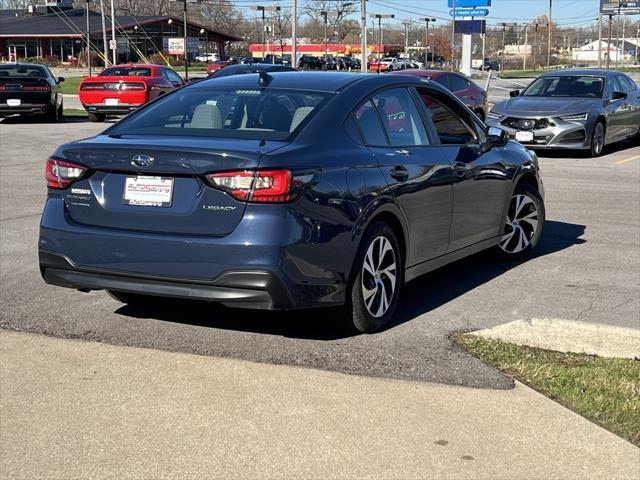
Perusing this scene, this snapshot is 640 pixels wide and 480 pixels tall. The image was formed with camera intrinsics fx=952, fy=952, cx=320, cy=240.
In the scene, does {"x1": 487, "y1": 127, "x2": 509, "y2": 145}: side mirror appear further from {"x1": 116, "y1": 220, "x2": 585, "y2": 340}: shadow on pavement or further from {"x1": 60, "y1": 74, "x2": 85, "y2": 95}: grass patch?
{"x1": 60, "y1": 74, "x2": 85, "y2": 95}: grass patch

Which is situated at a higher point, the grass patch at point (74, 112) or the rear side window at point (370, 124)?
the rear side window at point (370, 124)

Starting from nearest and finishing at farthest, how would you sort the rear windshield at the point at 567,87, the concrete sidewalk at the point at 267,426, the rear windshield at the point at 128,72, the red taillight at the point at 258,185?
the concrete sidewalk at the point at 267,426
the red taillight at the point at 258,185
the rear windshield at the point at 567,87
the rear windshield at the point at 128,72

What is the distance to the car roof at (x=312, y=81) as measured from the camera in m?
6.19

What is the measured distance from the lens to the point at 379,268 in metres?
5.93

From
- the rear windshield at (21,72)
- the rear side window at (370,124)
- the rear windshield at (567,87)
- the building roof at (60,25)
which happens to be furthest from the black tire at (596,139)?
the building roof at (60,25)

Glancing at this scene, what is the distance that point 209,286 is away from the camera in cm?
522

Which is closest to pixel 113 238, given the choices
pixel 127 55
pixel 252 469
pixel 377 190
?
pixel 377 190

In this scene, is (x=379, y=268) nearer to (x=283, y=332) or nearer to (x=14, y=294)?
(x=283, y=332)

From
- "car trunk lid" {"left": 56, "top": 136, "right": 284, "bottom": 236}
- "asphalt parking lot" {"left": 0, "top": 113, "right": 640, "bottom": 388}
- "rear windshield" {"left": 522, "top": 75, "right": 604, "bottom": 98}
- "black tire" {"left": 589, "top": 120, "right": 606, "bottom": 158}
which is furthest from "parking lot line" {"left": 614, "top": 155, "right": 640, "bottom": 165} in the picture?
"car trunk lid" {"left": 56, "top": 136, "right": 284, "bottom": 236}

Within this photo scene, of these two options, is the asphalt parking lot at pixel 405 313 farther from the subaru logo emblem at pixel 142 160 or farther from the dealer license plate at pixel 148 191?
the subaru logo emblem at pixel 142 160

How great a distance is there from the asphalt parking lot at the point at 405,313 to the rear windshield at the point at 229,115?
120 centimetres

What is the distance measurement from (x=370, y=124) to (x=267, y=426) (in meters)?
2.45

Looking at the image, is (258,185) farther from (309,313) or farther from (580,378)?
(580,378)

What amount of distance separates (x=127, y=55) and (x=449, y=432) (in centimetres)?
8624
